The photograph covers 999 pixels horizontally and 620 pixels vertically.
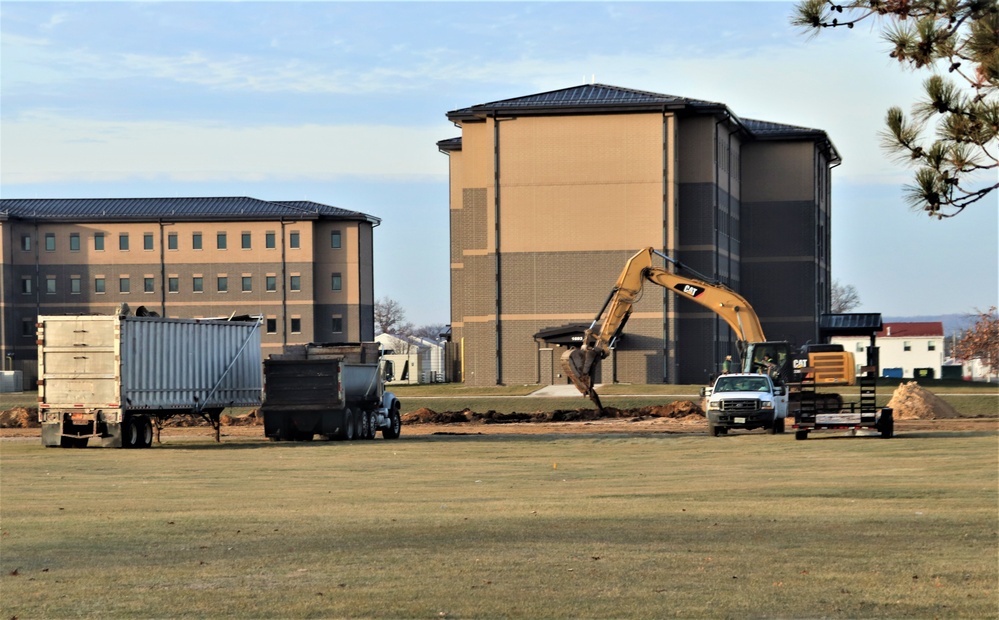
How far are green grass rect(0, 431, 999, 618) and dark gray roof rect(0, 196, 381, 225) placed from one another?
78.6 m

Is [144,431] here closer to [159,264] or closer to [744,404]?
[744,404]

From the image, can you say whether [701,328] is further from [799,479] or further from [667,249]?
[799,479]

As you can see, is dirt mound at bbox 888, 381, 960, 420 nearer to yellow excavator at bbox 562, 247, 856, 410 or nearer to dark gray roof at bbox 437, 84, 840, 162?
yellow excavator at bbox 562, 247, 856, 410

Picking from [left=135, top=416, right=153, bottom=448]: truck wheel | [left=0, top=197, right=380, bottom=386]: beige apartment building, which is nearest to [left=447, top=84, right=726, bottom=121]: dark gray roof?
[left=0, top=197, right=380, bottom=386]: beige apartment building

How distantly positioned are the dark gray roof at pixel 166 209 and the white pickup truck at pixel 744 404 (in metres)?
70.6

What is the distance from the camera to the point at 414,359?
120 meters

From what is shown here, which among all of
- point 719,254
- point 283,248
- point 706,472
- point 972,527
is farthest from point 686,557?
point 283,248

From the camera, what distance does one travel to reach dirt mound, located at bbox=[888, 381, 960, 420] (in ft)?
159

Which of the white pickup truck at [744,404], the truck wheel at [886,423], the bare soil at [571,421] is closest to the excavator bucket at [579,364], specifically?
the bare soil at [571,421]

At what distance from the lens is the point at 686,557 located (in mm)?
13625

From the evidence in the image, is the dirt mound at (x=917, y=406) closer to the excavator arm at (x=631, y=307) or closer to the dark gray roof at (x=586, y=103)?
the excavator arm at (x=631, y=307)

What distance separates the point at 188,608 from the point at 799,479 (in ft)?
46.7

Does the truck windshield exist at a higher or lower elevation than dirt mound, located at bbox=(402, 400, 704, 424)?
higher

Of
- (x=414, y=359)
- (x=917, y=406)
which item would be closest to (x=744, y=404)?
(x=917, y=406)
